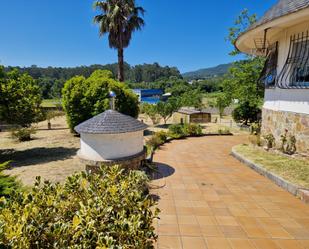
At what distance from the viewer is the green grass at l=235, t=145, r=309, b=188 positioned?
5730 millimetres

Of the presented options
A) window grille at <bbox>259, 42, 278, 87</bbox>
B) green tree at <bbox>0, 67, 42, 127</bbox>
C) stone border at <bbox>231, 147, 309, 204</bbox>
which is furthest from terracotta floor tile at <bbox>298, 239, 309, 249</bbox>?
green tree at <bbox>0, 67, 42, 127</bbox>

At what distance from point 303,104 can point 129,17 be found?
16.3 metres

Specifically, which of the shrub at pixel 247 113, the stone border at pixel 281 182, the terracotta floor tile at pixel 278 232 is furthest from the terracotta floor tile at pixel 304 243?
the shrub at pixel 247 113

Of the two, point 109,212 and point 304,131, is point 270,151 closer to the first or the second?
point 304,131

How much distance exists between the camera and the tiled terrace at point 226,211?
3551 mm

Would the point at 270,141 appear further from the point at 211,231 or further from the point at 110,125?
the point at 110,125

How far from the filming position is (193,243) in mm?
3486

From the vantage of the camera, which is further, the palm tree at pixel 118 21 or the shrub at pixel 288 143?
the palm tree at pixel 118 21

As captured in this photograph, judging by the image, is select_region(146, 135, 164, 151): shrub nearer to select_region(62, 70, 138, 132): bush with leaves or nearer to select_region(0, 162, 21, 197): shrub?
select_region(62, 70, 138, 132): bush with leaves

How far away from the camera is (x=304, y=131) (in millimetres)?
6852

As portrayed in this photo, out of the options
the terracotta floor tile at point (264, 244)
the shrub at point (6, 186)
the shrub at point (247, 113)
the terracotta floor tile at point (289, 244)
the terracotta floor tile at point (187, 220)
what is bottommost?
the terracotta floor tile at point (187, 220)

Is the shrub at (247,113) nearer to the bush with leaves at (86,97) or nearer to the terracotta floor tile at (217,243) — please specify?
the bush with leaves at (86,97)

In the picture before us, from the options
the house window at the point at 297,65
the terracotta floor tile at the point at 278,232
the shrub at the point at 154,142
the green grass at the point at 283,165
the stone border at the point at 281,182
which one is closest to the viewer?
the terracotta floor tile at the point at 278,232

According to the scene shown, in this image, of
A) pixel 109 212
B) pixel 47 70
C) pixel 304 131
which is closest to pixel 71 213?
A: pixel 109 212
